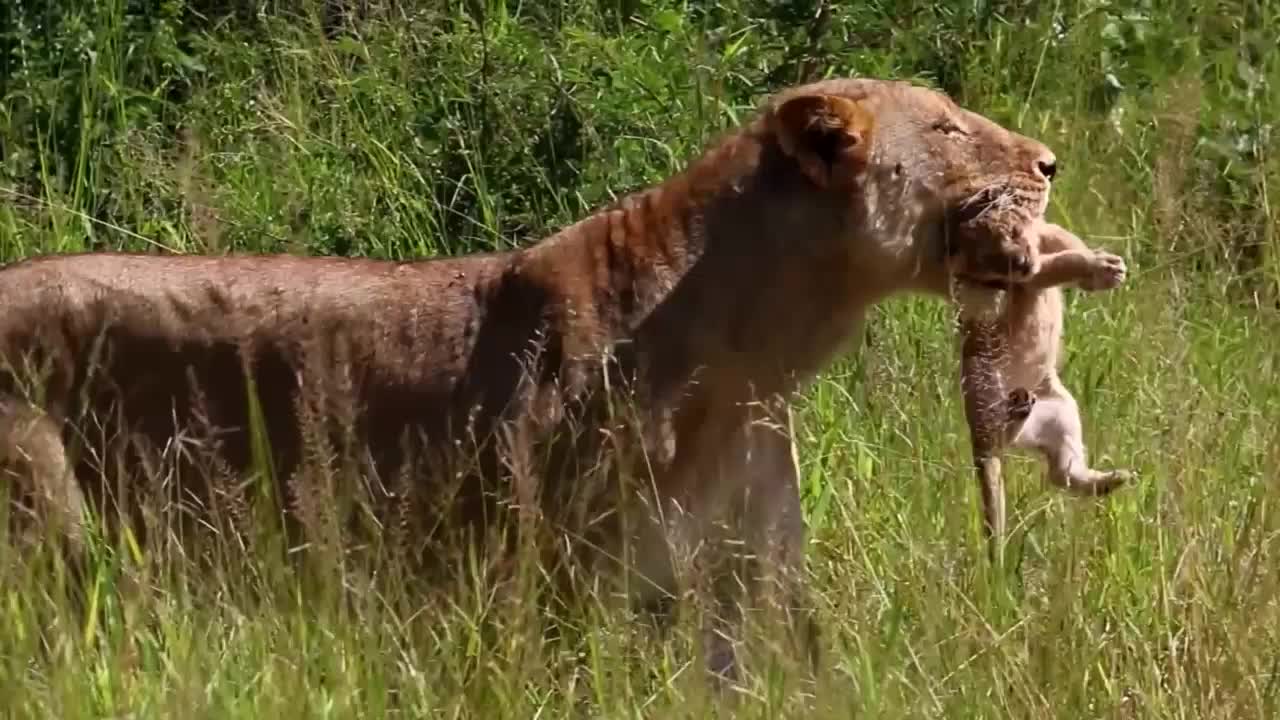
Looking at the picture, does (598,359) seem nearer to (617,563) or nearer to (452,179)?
(617,563)

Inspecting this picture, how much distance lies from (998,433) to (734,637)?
0.89m

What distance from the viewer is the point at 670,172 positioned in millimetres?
6156

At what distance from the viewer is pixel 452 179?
21.1 feet

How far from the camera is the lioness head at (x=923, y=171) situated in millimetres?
4449

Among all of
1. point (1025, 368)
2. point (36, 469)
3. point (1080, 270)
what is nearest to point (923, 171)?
point (1080, 270)

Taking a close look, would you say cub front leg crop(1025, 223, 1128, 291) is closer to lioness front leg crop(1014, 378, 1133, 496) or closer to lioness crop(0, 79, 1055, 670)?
lioness crop(0, 79, 1055, 670)

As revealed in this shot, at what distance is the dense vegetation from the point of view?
3.80 meters

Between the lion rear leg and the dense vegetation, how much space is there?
0.12m

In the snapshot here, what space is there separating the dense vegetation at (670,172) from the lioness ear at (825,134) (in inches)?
23.0

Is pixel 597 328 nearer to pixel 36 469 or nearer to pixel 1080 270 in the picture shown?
pixel 1080 270

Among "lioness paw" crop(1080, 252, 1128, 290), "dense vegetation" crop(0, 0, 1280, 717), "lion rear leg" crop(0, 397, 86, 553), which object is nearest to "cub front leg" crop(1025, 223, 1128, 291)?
"lioness paw" crop(1080, 252, 1128, 290)

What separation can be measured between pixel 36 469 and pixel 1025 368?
6.24 feet

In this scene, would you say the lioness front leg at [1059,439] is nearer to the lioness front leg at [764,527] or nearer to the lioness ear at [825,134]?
the lioness front leg at [764,527]

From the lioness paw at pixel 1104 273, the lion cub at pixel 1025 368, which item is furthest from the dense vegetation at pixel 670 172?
the lioness paw at pixel 1104 273
